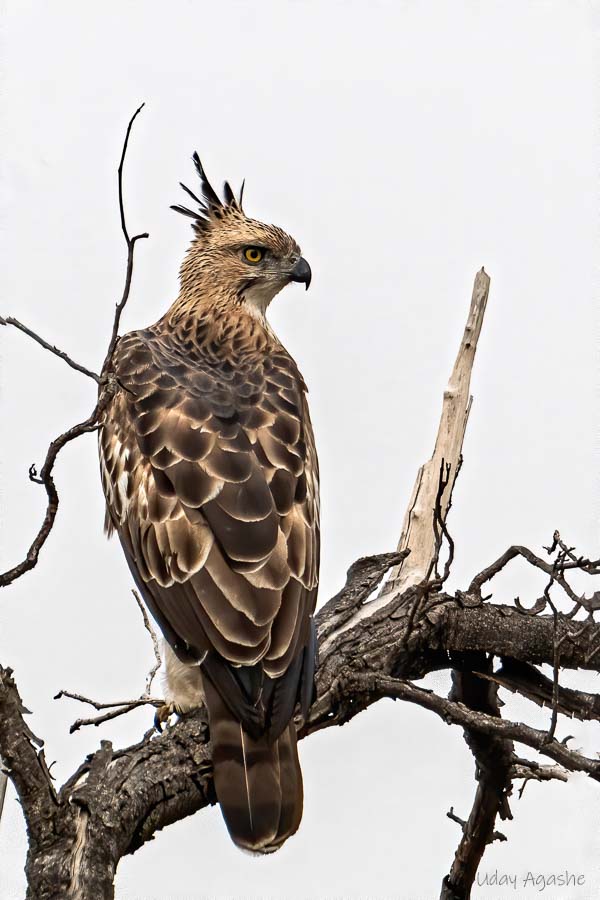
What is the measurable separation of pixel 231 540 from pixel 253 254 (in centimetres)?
201

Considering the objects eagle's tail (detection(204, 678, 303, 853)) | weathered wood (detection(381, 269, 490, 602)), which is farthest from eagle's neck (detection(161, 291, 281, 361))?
eagle's tail (detection(204, 678, 303, 853))

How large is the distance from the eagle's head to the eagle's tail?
94.2 inches

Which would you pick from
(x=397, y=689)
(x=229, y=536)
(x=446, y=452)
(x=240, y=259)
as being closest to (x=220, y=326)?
(x=240, y=259)

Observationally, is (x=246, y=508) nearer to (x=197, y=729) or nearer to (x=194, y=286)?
(x=197, y=729)

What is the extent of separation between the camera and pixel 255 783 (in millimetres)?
3285

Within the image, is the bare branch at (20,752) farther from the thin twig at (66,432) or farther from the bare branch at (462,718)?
the bare branch at (462,718)

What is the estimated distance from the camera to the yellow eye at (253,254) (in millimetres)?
5301

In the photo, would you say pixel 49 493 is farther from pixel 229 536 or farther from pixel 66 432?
pixel 229 536

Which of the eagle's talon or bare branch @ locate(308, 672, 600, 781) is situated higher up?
the eagle's talon

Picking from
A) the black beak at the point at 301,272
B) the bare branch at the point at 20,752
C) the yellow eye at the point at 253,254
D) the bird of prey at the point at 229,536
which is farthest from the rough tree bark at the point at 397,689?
the yellow eye at the point at 253,254

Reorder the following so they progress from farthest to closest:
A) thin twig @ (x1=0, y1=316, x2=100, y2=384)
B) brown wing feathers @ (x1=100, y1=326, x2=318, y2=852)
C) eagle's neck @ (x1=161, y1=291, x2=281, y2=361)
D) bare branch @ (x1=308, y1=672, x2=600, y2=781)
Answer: eagle's neck @ (x1=161, y1=291, x2=281, y2=361) < brown wing feathers @ (x1=100, y1=326, x2=318, y2=852) < bare branch @ (x1=308, y1=672, x2=600, y2=781) < thin twig @ (x1=0, y1=316, x2=100, y2=384)

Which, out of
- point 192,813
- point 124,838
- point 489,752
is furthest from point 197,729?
point 489,752

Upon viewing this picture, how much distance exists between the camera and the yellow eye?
5301mm

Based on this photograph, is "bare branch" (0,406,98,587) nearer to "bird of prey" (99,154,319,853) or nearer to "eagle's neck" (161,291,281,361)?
"bird of prey" (99,154,319,853)
